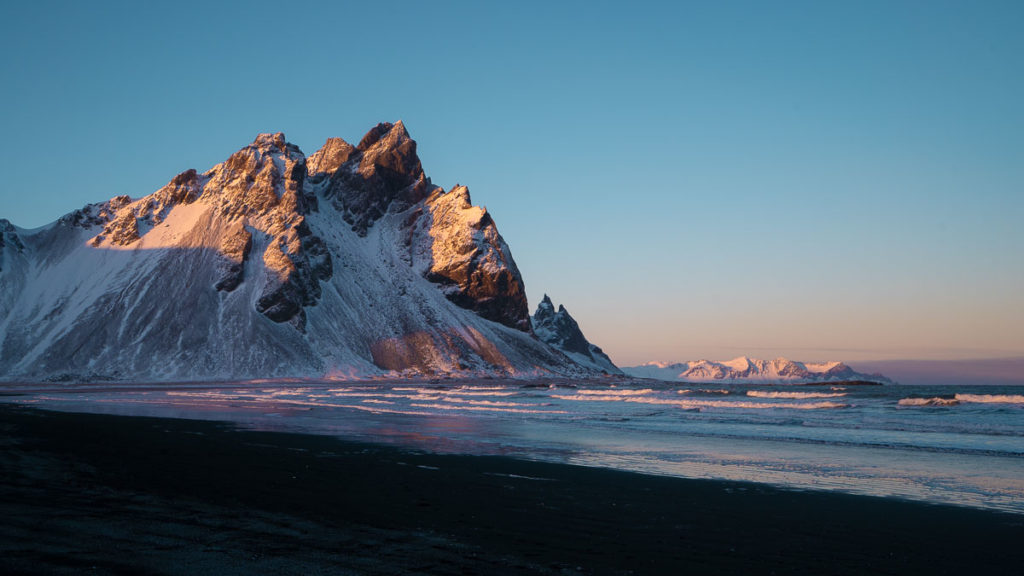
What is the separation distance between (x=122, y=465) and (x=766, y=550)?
1458 cm

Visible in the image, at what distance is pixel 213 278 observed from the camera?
Answer: 160 m

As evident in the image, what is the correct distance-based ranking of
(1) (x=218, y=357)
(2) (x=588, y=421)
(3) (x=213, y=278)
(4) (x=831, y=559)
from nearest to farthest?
(4) (x=831, y=559), (2) (x=588, y=421), (1) (x=218, y=357), (3) (x=213, y=278)

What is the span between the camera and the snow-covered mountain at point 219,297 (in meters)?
142

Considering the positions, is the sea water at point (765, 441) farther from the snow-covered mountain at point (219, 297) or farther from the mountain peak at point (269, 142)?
the mountain peak at point (269, 142)

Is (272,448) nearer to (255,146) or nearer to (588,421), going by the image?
(588,421)

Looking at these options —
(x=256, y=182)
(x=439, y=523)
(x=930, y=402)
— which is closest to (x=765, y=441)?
(x=439, y=523)

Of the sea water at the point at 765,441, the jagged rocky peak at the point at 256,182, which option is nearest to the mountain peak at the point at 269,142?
the jagged rocky peak at the point at 256,182

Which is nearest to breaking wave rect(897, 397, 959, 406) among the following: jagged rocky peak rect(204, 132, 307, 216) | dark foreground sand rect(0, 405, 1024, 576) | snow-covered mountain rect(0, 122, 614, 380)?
dark foreground sand rect(0, 405, 1024, 576)

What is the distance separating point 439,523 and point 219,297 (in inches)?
6249

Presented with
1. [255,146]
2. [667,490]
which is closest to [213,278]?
[255,146]

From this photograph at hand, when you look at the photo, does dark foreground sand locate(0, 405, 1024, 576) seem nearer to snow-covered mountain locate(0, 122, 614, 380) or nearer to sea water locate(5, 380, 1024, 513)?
sea water locate(5, 380, 1024, 513)

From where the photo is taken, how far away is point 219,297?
515ft

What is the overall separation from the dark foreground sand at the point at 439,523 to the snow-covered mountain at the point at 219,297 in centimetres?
13128

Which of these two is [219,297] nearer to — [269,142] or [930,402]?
[269,142]
